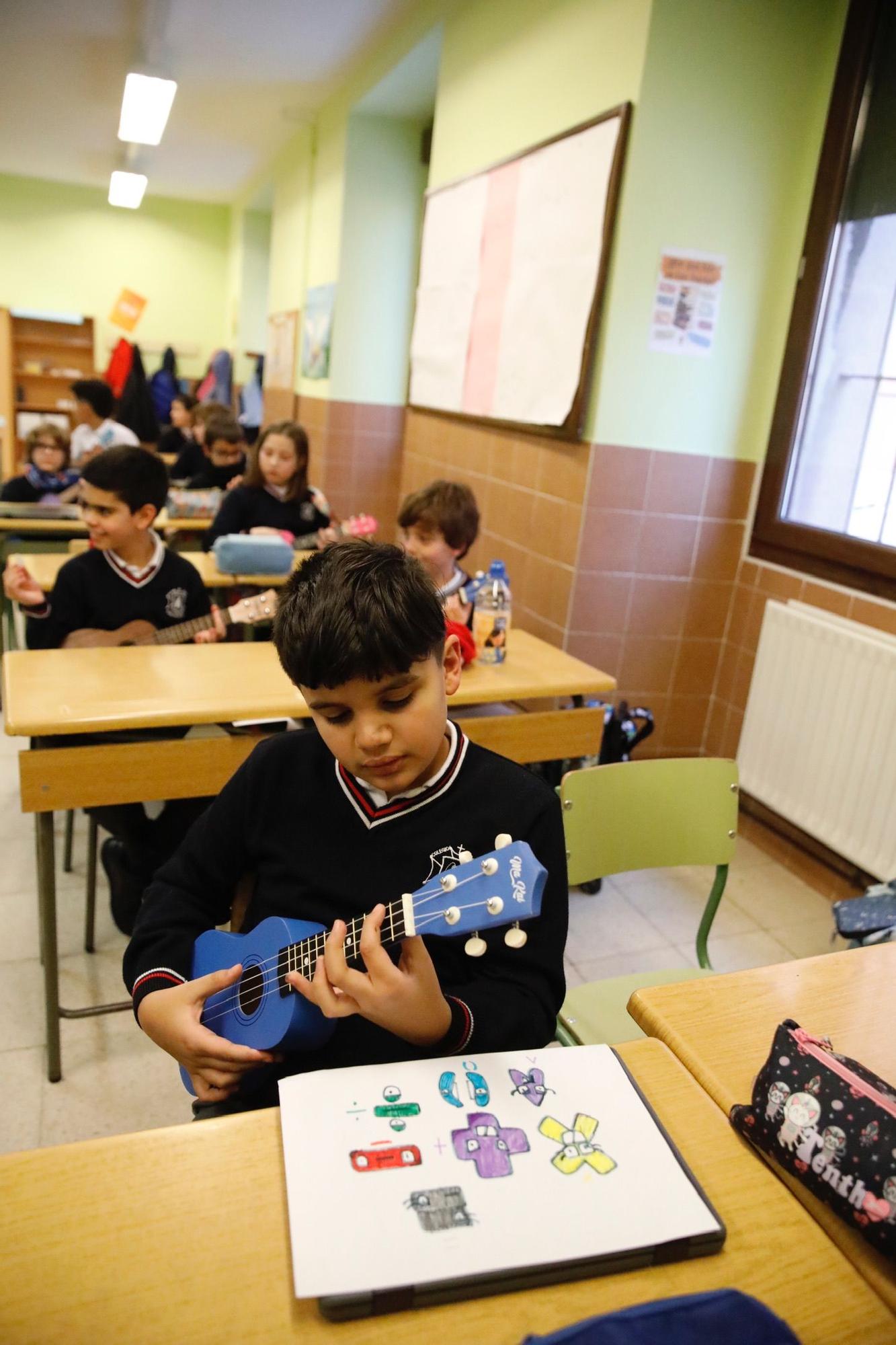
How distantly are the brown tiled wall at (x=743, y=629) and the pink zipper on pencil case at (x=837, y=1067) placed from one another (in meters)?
2.09

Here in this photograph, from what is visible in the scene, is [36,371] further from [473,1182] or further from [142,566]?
[473,1182]

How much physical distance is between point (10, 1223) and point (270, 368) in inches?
269

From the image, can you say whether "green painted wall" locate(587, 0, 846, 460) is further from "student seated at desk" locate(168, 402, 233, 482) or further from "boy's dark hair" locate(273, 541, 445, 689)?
"student seated at desk" locate(168, 402, 233, 482)

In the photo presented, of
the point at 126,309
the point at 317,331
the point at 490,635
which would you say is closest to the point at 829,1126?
the point at 490,635

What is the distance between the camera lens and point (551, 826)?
1.04 meters

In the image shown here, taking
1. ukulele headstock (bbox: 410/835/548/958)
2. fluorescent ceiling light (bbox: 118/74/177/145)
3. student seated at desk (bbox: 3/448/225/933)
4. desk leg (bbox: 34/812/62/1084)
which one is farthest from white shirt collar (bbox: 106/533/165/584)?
fluorescent ceiling light (bbox: 118/74/177/145)

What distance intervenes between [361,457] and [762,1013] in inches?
182

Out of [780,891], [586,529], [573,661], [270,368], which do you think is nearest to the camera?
[573,661]

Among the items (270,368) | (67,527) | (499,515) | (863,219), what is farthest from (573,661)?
(270,368)

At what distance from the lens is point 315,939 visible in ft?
3.07

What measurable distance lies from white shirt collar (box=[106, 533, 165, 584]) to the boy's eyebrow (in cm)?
155

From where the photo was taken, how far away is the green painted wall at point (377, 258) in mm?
4984

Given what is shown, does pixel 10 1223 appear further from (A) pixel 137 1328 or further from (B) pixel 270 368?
(B) pixel 270 368

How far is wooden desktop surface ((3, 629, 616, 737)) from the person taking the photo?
1.68 meters
